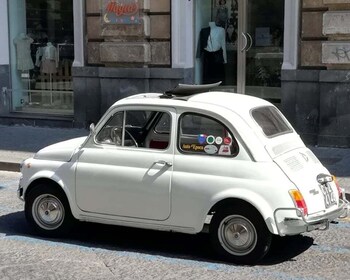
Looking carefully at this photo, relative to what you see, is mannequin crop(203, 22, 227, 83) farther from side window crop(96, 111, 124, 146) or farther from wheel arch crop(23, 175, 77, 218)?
wheel arch crop(23, 175, 77, 218)

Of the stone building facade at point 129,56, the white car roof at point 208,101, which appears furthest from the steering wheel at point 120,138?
the stone building facade at point 129,56

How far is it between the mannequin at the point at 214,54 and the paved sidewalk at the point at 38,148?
2804mm

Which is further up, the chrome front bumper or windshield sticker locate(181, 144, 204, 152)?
windshield sticker locate(181, 144, 204, 152)

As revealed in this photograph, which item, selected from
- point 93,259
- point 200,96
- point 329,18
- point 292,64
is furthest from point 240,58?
point 93,259

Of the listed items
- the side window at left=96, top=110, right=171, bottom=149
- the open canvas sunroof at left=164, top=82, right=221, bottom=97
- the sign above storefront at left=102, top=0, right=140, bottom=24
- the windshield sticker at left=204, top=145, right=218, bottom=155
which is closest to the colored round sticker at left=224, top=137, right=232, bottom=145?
the windshield sticker at left=204, top=145, right=218, bottom=155

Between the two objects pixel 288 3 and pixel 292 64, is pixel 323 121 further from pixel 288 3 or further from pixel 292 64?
pixel 288 3

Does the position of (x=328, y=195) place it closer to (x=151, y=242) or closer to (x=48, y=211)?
(x=151, y=242)

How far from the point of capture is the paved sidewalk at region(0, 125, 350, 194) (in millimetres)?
9844

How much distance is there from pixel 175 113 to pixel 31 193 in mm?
1724

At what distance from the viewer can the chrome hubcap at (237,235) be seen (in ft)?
18.7

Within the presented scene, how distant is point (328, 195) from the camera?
19.6 feet

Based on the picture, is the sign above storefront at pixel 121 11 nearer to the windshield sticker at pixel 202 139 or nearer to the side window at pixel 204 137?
the side window at pixel 204 137

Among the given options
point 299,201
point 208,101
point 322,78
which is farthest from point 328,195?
point 322,78

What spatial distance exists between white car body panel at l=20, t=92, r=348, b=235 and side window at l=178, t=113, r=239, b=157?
0.06 meters
